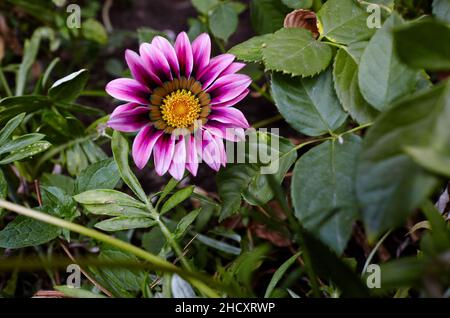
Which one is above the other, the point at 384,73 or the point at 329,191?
the point at 384,73

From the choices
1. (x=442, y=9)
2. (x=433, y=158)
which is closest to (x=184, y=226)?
(x=433, y=158)

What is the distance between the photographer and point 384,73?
654mm

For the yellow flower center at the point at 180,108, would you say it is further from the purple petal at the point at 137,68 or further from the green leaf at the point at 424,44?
the green leaf at the point at 424,44

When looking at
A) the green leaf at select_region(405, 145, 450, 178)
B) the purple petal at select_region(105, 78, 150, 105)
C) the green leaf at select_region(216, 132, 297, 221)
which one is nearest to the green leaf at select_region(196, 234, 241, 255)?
the green leaf at select_region(216, 132, 297, 221)

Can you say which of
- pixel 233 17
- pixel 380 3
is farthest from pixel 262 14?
pixel 380 3

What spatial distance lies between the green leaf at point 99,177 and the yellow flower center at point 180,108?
0.36 feet

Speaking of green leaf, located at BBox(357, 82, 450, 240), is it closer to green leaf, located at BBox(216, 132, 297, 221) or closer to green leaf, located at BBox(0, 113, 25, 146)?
green leaf, located at BBox(216, 132, 297, 221)

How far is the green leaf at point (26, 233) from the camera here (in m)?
0.74

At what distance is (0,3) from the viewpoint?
1.27m

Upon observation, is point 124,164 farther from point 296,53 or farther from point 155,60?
point 296,53

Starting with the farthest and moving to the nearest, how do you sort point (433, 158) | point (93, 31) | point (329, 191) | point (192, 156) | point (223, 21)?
1. point (93, 31)
2. point (223, 21)
3. point (192, 156)
4. point (329, 191)
5. point (433, 158)

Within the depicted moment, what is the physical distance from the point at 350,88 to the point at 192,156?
0.24m

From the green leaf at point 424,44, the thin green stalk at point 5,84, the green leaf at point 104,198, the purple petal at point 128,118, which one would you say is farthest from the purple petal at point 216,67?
the thin green stalk at point 5,84

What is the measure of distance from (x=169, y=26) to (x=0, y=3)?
1.35ft
